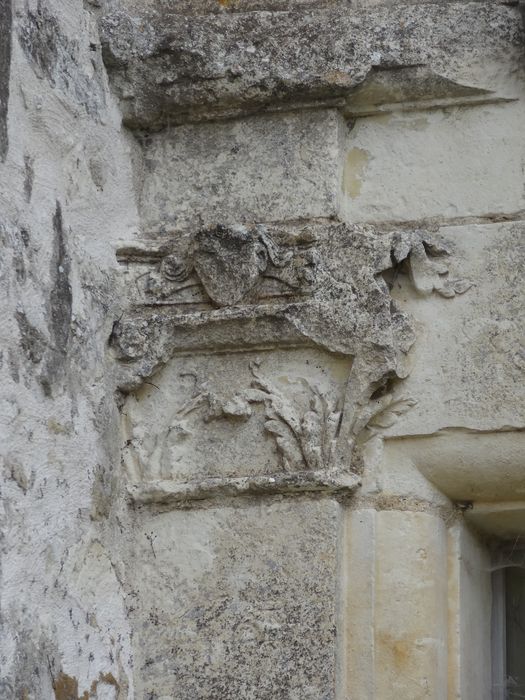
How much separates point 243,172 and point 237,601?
0.94 metres

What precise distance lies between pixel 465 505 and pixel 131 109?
114 centimetres

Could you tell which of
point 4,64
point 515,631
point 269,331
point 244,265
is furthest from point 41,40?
point 515,631

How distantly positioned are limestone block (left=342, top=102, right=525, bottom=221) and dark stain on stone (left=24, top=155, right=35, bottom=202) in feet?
2.36

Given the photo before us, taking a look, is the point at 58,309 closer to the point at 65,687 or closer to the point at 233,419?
the point at 233,419

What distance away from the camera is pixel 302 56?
3033 mm

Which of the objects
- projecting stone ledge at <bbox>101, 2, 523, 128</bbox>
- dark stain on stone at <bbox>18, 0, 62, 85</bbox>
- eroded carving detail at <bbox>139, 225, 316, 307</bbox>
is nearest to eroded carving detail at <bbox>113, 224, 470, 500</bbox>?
eroded carving detail at <bbox>139, 225, 316, 307</bbox>

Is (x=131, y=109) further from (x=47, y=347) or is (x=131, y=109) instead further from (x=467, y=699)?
(x=467, y=699)

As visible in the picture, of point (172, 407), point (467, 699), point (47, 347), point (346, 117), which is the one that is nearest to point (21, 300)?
point (47, 347)

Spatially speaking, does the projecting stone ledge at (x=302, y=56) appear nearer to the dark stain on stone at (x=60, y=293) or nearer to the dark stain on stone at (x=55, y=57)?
the dark stain on stone at (x=55, y=57)

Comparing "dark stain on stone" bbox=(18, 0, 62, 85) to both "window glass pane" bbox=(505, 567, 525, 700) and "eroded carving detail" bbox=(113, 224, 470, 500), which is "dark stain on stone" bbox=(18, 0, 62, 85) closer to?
"eroded carving detail" bbox=(113, 224, 470, 500)

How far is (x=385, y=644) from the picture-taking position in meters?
2.83

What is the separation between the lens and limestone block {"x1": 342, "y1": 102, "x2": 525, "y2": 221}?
3.00 metres

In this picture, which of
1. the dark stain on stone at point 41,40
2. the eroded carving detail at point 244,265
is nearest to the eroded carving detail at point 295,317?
the eroded carving detail at point 244,265

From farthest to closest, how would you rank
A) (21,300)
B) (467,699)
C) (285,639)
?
(467,699) → (285,639) → (21,300)
